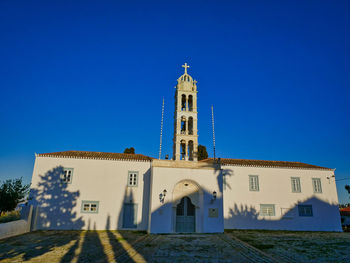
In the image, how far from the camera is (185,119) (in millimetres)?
20500

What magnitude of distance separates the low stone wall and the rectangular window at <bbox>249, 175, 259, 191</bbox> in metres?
19.0

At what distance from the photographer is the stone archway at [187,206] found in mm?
16172

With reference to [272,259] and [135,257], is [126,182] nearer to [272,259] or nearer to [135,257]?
[135,257]

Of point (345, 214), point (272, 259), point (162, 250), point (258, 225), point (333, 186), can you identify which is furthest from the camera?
point (345, 214)

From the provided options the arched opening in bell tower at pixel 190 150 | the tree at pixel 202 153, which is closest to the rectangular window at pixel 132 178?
the arched opening in bell tower at pixel 190 150

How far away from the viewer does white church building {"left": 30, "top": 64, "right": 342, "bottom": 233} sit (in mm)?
16344

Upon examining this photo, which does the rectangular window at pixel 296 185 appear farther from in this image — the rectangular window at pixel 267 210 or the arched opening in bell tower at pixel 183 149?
the arched opening in bell tower at pixel 183 149

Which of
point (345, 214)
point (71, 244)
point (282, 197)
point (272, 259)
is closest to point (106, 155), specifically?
point (71, 244)

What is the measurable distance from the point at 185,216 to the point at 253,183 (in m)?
8.35

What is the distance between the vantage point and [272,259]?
896cm

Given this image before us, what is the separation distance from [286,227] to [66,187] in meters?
20.3

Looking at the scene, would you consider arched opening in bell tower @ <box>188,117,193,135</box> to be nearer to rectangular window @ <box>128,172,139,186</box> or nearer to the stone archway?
the stone archway

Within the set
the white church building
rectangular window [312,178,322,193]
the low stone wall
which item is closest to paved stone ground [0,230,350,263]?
the low stone wall

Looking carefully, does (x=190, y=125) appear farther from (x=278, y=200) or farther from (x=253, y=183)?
(x=278, y=200)
